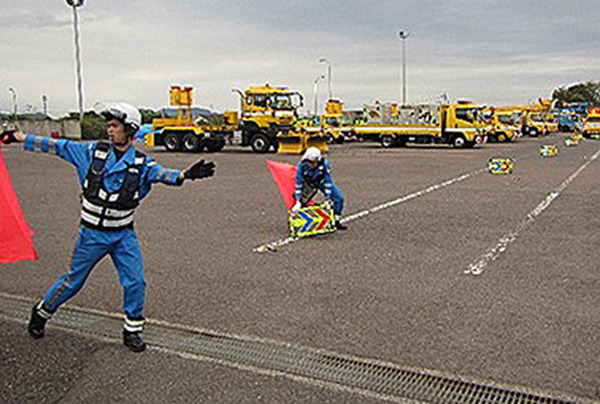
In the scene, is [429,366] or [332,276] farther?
[332,276]

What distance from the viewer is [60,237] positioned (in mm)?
8625

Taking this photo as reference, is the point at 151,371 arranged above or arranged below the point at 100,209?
below

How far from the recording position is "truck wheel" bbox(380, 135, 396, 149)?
34.2 metres

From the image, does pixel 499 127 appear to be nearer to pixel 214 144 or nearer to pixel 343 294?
pixel 214 144

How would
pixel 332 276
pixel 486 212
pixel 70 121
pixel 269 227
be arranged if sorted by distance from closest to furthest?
pixel 332 276 < pixel 269 227 < pixel 486 212 < pixel 70 121

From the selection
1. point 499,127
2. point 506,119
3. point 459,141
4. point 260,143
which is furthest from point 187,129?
point 506,119

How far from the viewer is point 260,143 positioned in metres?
28.3

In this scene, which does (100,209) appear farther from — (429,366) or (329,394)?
(429,366)

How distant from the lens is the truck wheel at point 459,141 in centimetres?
3297

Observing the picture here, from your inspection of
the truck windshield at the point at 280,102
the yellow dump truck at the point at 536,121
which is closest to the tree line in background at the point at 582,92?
the yellow dump truck at the point at 536,121

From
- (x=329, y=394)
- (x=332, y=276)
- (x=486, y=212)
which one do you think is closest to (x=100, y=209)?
(x=329, y=394)

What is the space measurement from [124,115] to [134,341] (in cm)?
163

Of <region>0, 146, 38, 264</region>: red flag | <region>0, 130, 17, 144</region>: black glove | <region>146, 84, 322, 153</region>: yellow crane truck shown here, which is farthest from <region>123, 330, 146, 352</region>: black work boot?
<region>146, 84, 322, 153</region>: yellow crane truck

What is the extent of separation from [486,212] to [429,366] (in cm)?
701
